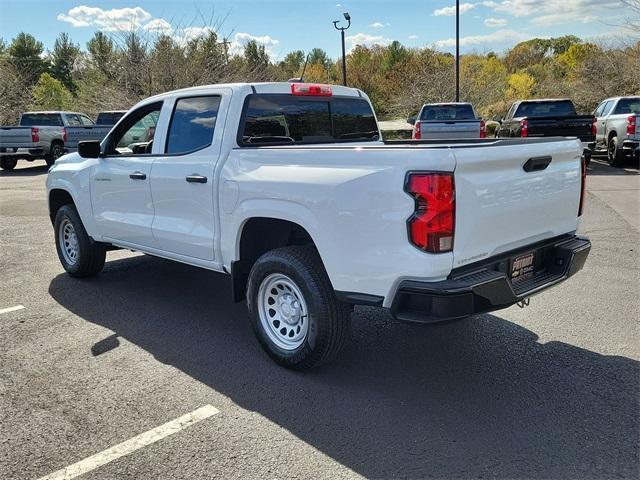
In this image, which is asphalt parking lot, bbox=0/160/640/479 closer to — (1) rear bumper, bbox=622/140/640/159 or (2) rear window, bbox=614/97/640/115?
(1) rear bumper, bbox=622/140/640/159

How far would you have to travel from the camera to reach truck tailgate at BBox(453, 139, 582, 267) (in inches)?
123

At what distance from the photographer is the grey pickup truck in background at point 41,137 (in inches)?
736

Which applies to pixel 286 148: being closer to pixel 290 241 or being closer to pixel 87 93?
pixel 290 241

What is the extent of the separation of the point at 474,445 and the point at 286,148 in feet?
7.06

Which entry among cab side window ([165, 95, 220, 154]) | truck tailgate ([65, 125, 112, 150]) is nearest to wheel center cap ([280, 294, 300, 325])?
cab side window ([165, 95, 220, 154])

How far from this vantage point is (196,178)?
14.3 ft

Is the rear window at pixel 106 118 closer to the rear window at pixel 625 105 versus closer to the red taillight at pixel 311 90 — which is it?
the rear window at pixel 625 105

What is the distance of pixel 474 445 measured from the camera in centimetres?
299

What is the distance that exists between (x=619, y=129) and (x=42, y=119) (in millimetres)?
18635

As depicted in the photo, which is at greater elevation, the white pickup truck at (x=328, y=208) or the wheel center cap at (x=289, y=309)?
the white pickup truck at (x=328, y=208)

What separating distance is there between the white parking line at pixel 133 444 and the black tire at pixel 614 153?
15.1 m

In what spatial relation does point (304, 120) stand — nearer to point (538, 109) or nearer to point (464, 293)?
point (464, 293)

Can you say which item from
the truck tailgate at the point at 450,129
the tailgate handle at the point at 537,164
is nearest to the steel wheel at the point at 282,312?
the tailgate handle at the point at 537,164

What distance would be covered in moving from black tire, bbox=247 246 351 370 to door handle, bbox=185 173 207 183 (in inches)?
33.3
